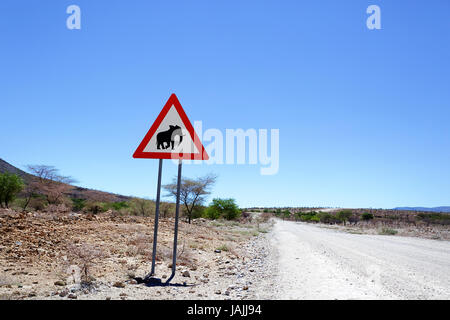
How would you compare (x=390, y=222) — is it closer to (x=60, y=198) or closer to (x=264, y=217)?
(x=264, y=217)

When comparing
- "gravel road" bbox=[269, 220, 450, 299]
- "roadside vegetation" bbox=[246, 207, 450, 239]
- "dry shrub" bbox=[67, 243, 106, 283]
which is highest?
"dry shrub" bbox=[67, 243, 106, 283]

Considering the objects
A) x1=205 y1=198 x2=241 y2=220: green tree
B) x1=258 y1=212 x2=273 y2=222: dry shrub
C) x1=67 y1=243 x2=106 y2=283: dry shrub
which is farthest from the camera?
x1=258 y1=212 x2=273 y2=222: dry shrub

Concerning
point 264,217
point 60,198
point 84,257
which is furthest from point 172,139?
point 264,217

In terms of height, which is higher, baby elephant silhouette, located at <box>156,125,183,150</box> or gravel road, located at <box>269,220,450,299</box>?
baby elephant silhouette, located at <box>156,125,183,150</box>

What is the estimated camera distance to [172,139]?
613 centimetres

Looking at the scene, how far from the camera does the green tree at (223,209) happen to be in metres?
44.9

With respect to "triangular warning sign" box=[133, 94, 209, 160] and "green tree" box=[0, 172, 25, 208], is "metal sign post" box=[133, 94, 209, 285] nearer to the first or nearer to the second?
"triangular warning sign" box=[133, 94, 209, 160]

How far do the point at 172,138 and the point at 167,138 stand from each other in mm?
92

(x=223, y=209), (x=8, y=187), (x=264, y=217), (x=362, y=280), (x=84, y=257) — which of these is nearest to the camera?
(x=362, y=280)

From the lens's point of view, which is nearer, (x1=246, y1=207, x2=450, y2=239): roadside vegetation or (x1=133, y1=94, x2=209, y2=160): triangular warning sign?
(x1=133, y1=94, x2=209, y2=160): triangular warning sign

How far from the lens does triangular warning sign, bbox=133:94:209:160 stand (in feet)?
20.1

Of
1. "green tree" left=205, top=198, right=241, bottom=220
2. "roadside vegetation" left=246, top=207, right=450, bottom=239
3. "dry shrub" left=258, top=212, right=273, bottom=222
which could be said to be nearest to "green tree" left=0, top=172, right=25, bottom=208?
"green tree" left=205, top=198, right=241, bottom=220

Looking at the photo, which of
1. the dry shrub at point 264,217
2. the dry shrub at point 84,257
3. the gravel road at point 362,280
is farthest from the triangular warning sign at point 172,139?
the dry shrub at point 264,217
